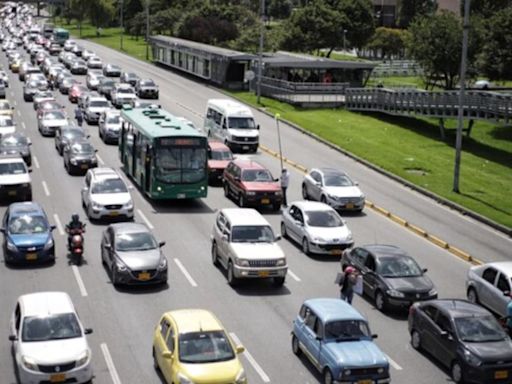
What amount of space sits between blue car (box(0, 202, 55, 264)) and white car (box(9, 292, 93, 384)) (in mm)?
7594

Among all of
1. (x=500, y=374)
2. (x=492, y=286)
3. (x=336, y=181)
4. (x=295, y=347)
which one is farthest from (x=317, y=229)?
(x=500, y=374)

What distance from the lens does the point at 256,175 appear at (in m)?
38.4

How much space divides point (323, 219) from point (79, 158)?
16.3 m

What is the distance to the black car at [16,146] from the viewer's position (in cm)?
4478

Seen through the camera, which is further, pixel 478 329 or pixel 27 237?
pixel 27 237

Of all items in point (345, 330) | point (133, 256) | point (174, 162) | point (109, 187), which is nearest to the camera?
point (345, 330)

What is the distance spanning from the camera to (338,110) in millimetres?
68812

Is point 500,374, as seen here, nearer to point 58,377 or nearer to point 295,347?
point 295,347

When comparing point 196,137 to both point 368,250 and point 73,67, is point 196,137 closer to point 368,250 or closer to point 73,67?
point 368,250

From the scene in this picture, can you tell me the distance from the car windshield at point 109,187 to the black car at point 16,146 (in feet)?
32.5

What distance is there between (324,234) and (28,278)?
10160mm

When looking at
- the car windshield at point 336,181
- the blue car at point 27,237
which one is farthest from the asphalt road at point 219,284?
the car windshield at point 336,181

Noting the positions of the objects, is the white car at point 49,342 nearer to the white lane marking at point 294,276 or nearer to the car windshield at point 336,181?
the white lane marking at point 294,276

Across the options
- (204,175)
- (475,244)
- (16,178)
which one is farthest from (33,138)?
(475,244)
